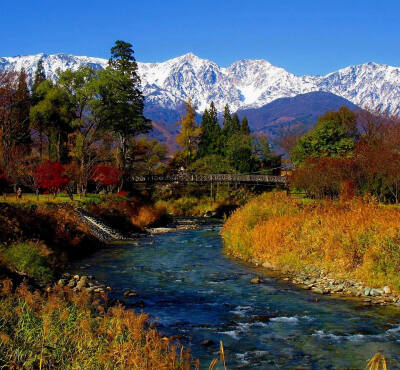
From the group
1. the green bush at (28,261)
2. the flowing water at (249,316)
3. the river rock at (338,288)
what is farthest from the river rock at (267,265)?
the green bush at (28,261)

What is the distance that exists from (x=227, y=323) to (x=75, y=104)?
1930 inches

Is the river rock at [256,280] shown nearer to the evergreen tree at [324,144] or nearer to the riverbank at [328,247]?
the riverbank at [328,247]

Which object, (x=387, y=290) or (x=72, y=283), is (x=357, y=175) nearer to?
(x=387, y=290)

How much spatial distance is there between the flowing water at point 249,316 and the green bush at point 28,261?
217cm

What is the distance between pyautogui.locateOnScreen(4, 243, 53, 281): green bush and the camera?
60.3 feet

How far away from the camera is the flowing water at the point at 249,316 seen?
11.0 metres

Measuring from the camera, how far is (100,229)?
32938mm

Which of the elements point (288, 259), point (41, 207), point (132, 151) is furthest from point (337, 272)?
point (132, 151)

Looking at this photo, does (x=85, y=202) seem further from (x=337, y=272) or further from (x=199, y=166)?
(x=199, y=166)

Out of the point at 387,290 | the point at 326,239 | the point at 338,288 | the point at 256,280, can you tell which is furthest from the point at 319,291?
the point at 326,239

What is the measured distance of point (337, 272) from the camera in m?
19.1

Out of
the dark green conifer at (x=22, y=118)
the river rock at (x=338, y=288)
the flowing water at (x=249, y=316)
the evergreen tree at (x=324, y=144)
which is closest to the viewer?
the flowing water at (x=249, y=316)

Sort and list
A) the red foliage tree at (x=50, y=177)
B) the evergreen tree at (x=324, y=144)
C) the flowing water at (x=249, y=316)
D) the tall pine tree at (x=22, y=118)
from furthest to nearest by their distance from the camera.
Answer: the tall pine tree at (x=22, y=118), the evergreen tree at (x=324, y=144), the red foliage tree at (x=50, y=177), the flowing water at (x=249, y=316)

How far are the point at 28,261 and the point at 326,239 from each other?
12500 mm
